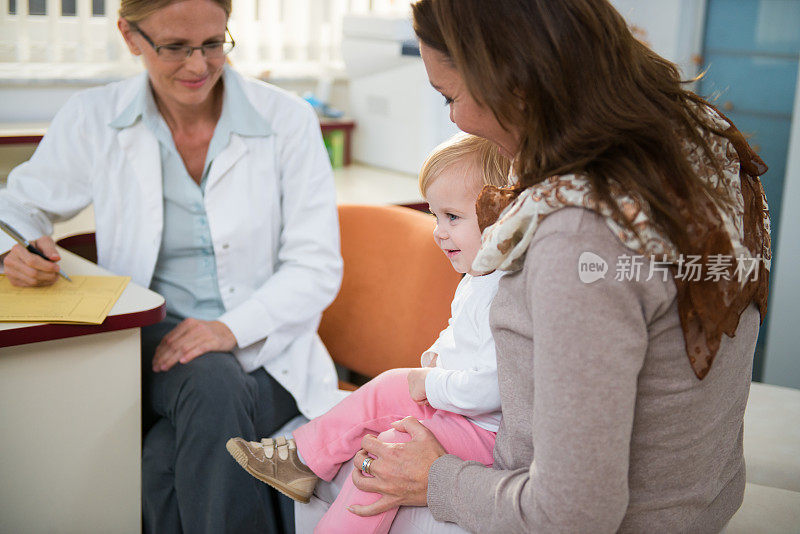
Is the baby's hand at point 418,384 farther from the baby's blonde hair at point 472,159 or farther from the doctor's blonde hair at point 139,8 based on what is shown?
the doctor's blonde hair at point 139,8

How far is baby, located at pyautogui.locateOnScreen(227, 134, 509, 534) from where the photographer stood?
3.63ft

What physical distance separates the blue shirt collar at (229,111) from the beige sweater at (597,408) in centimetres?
105

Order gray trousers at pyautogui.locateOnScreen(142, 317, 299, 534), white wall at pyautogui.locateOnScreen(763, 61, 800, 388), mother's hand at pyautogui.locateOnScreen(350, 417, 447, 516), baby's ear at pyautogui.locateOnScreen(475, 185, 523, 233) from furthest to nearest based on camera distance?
1. white wall at pyautogui.locateOnScreen(763, 61, 800, 388)
2. gray trousers at pyautogui.locateOnScreen(142, 317, 299, 534)
3. mother's hand at pyautogui.locateOnScreen(350, 417, 447, 516)
4. baby's ear at pyautogui.locateOnScreen(475, 185, 523, 233)

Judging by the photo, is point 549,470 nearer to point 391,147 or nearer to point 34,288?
point 34,288

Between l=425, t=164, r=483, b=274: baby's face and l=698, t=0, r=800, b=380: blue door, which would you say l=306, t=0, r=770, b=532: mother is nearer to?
l=425, t=164, r=483, b=274: baby's face

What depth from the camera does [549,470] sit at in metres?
0.81

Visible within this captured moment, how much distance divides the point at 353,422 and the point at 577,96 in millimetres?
663

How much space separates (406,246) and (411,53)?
1.10 meters

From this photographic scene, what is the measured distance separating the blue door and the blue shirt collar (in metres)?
2.00

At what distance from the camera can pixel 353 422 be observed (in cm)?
126

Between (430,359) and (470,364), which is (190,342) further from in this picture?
A: (470,364)

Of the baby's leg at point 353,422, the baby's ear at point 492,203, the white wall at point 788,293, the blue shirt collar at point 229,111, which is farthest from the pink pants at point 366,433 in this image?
the white wall at point 788,293

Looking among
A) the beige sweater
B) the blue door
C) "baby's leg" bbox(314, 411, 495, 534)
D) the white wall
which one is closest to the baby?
"baby's leg" bbox(314, 411, 495, 534)

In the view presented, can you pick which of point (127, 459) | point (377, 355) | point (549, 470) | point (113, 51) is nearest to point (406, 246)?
point (377, 355)
